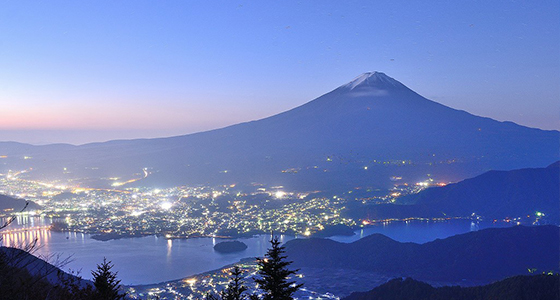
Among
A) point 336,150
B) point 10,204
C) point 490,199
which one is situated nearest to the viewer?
point 10,204

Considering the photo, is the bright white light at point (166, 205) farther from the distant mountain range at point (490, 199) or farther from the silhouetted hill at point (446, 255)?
the silhouetted hill at point (446, 255)

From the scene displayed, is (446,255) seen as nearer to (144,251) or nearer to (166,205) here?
(144,251)

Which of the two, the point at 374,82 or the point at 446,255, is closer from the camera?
the point at 446,255

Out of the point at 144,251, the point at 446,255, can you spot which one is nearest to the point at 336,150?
the point at 446,255

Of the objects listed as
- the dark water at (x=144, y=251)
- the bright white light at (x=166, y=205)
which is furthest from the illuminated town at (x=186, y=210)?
the dark water at (x=144, y=251)

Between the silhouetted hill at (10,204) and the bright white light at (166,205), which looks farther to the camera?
the bright white light at (166,205)

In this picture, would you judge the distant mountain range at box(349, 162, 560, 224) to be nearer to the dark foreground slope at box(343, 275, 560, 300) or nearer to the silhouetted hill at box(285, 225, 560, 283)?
the silhouetted hill at box(285, 225, 560, 283)

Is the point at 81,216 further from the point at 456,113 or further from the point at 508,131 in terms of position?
the point at 508,131

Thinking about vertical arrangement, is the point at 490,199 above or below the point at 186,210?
below
